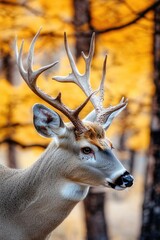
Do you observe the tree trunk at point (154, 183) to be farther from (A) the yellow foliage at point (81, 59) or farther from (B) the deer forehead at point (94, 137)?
(B) the deer forehead at point (94, 137)

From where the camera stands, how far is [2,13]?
10.0 meters

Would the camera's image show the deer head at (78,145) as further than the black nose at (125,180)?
Yes

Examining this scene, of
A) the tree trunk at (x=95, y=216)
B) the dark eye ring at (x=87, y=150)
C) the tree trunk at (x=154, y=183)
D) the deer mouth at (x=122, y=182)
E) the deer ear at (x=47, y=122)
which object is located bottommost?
the tree trunk at (x=95, y=216)

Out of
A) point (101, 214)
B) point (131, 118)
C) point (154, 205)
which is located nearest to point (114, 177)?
point (154, 205)

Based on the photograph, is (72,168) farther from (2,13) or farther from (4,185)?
(2,13)

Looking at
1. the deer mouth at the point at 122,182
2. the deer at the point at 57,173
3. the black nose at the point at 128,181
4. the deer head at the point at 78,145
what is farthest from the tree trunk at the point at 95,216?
the black nose at the point at 128,181

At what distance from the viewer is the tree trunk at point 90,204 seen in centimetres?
1098

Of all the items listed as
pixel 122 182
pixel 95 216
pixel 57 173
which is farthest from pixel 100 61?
pixel 122 182

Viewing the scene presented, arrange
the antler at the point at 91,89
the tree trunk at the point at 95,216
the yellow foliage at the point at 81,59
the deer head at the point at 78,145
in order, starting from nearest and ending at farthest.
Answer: the deer head at the point at 78,145 < the antler at the point at 91,89 < the yellow foliage at the point at 81,59 < the tree trunk at the point at 95,216

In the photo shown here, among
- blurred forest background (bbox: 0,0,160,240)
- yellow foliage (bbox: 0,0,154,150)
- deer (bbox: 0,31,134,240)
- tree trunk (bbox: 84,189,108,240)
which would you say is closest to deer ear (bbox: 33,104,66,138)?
deer (bbox: 0,31,134,240)

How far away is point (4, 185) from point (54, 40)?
4.02 m

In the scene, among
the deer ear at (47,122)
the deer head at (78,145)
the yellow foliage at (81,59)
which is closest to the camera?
the deer head at (78,145)

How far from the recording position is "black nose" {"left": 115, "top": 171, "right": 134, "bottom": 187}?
571cm

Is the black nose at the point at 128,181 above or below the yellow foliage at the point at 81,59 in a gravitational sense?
above
